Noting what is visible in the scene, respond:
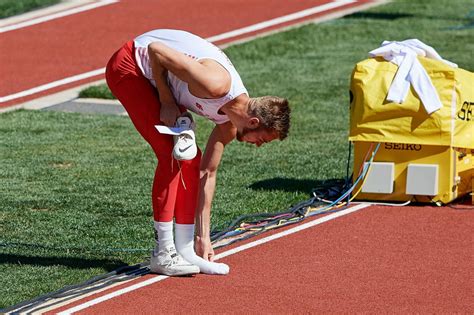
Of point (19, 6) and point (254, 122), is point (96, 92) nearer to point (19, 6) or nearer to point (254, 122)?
point (19, 6)

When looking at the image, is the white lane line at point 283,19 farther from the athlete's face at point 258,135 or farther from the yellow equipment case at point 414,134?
the athlete's face at point 258,135

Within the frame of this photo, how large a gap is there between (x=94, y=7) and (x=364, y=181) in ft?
34.7

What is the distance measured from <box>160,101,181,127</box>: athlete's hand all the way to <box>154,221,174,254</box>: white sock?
0.62 metres

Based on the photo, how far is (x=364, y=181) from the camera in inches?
360

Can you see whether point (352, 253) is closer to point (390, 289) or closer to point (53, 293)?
point (390, 289)

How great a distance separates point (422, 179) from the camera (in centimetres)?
903

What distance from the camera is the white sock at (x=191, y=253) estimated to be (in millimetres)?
7289

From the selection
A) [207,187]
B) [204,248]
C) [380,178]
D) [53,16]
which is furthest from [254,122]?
[53,16]

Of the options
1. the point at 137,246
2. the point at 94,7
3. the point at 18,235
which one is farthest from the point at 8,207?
the point at 94,7

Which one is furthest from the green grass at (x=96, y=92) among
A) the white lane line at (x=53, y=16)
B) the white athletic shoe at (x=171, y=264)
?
the white athletic shoe at (x=171, y=264)

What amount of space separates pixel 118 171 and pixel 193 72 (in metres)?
3.49

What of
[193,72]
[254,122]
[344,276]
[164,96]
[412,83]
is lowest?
[344,276]

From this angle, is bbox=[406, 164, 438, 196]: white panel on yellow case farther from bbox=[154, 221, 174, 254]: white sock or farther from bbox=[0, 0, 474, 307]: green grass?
bbox=[154, 221, 174, 254]: white sock

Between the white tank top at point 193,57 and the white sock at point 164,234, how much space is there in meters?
0.71
